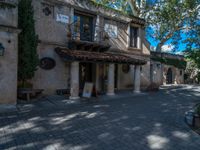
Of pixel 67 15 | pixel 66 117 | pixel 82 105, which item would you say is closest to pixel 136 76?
pixel 82 105

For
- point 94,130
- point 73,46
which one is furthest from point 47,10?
point 94,130

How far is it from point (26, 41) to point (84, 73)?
4.71 meters

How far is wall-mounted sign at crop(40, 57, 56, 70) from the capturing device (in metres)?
9.36

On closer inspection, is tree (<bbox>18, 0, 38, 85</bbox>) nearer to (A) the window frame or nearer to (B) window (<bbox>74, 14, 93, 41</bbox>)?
(B) window (<bbox>74, 14, 93, 41</bbox>)

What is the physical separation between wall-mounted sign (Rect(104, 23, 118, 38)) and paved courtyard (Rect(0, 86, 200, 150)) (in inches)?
292

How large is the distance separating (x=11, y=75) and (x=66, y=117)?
317 cm

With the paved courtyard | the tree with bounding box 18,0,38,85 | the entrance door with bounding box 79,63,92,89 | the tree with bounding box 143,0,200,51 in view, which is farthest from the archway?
the tree with bounding box 18,0,38,85

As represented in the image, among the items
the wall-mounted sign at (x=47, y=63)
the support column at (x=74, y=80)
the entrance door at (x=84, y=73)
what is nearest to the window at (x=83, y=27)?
the entrance door at (x=84, y=73)

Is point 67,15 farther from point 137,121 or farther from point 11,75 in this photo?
point 137,121

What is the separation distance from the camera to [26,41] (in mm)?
8133

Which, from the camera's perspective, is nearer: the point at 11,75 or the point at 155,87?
the point at 11,75

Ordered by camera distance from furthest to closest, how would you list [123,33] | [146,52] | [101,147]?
[146,52]
[123,33]
[101,147]

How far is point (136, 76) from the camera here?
11961mm

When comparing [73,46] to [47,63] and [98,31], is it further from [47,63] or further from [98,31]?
[98,31]
